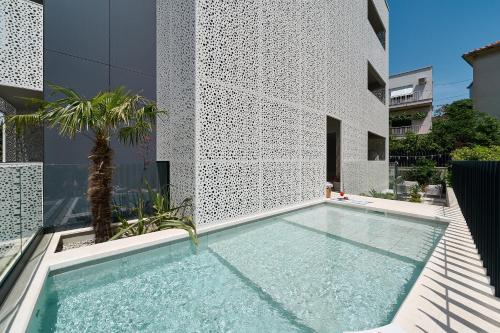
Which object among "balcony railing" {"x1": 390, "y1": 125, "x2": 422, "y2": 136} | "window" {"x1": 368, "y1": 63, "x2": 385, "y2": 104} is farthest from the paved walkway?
"balcony railing" {"x1": 390, "y1": 125, "x2": 422, "y2": 136}

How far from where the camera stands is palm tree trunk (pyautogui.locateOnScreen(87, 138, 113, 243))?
444 centimetres

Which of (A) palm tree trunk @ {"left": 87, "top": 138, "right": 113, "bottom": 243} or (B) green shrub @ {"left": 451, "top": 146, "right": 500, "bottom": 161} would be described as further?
(B) green shrub @ {"left": 451, "top": 146, "right": 500, "bottom": 161}

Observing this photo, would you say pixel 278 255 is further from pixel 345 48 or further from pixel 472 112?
pixel 472 112

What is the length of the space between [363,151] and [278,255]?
35.0 ft

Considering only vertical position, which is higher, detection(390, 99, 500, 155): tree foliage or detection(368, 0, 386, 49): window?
detection(368, 0, 386, 49): window

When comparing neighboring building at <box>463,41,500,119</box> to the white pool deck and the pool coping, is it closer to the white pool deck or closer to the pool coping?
the pool coping

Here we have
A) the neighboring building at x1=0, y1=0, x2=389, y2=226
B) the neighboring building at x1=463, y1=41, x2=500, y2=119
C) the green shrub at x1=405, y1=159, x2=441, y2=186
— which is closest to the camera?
the neighboring building at x1=0, y1=0, x2=389, y2=226

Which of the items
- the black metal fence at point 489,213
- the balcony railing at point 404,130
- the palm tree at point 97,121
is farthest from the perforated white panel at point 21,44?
→ the balcony railing at point 404,130

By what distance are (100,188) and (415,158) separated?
1004 inches

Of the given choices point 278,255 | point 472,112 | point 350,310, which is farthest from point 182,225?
point 472,112

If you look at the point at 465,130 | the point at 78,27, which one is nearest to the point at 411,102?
the point at 465,130

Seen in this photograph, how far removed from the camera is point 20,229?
143 inches

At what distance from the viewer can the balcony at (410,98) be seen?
25506 mm

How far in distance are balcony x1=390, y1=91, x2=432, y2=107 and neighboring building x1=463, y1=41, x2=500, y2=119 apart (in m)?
4.13
